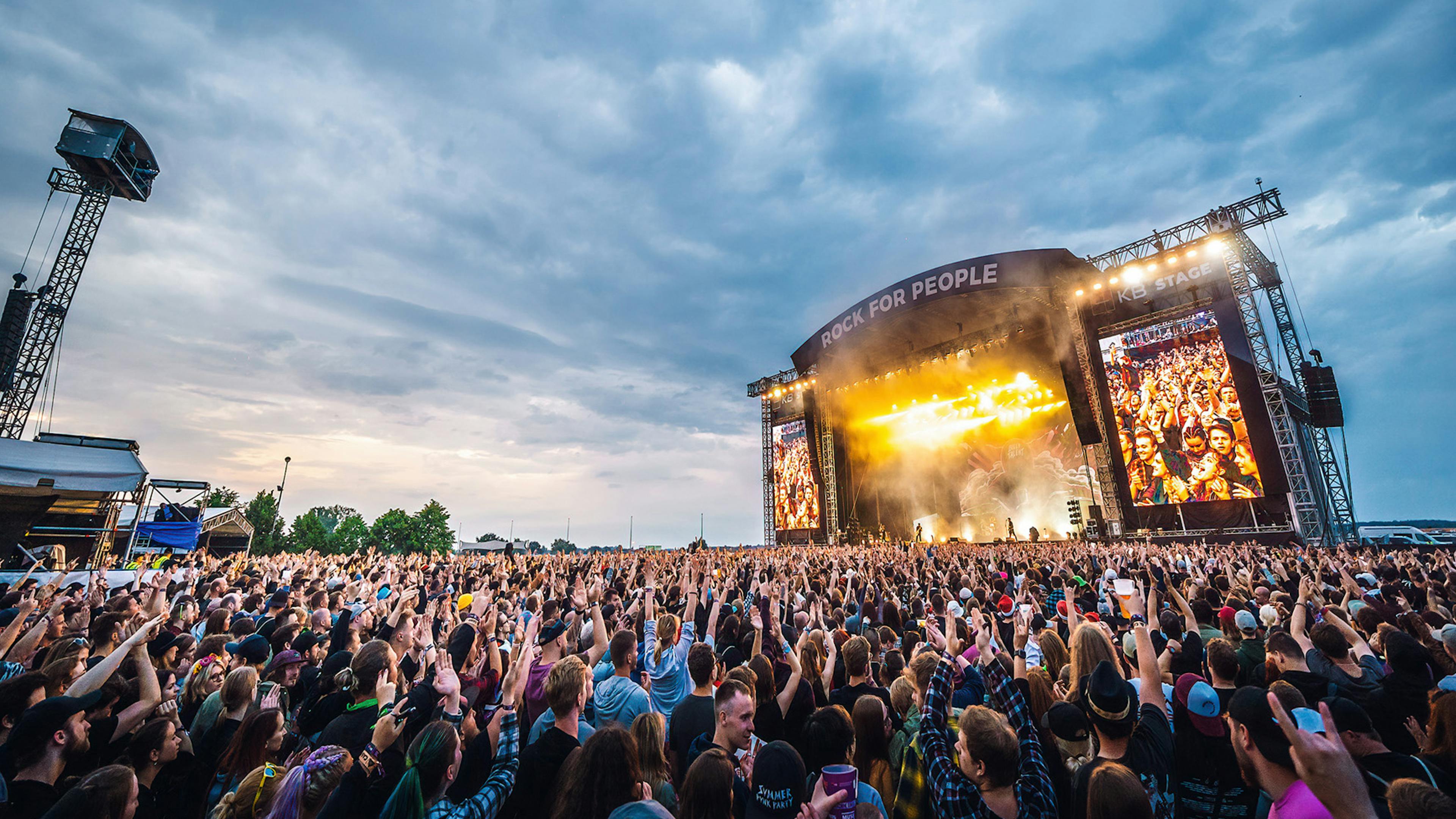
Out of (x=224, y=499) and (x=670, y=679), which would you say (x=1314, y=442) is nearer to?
(x=670, y=679)

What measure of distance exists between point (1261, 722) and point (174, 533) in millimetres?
37136

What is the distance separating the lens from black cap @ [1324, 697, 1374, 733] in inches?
107

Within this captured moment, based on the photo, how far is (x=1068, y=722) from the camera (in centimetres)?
285

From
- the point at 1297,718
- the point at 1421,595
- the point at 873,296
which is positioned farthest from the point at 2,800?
the point at 873,296

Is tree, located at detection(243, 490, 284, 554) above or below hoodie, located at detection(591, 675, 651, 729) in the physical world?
above

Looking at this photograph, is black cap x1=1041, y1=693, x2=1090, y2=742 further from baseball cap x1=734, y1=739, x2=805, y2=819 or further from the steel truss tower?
the steel truss tower

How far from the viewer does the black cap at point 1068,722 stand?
2.85m

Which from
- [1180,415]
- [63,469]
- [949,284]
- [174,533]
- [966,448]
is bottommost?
[174,533]

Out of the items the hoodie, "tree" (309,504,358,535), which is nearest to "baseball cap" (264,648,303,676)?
the hoodie

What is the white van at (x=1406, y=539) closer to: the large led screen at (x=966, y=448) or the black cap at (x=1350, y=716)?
the large led screen at (x=966, y=448)

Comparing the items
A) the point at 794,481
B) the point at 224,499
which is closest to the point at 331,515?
the point at 224,499

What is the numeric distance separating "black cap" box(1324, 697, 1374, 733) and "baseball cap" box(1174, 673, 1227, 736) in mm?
447

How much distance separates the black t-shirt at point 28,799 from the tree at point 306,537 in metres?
66.7

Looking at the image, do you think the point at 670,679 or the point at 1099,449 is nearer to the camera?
the point at 670,679
